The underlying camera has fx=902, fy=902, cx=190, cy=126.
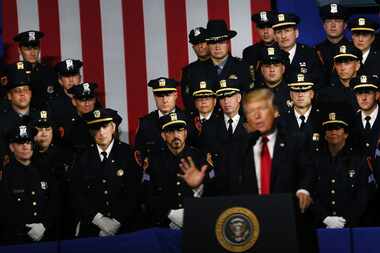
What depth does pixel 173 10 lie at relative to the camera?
9.87 m

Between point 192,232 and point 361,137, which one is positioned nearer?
point 192,232

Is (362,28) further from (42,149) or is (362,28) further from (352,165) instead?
(42,149)

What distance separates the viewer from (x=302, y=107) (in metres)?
7.76

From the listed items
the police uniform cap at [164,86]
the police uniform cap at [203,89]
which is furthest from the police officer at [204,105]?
the police uniform cap at [164,86]

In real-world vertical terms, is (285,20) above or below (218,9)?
below

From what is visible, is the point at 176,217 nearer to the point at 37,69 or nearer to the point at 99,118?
the point at 99,118

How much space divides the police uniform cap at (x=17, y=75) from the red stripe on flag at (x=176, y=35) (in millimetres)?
1813

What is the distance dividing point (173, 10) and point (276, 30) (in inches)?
67.2

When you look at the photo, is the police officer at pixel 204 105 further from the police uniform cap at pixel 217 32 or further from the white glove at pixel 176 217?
the white glove at pixel 176 217

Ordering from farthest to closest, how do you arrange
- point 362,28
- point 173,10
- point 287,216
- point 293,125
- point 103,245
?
point 173,10, point 362,28, point 293,125, point 103,245, point 287,216

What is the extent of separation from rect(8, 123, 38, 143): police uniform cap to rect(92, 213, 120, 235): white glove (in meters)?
0.93

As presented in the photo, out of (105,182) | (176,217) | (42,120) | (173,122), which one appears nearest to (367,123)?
(173,122)

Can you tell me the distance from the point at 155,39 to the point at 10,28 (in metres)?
1.59

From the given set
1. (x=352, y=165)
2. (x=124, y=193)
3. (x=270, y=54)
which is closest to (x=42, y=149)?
(x=124, y=193)
